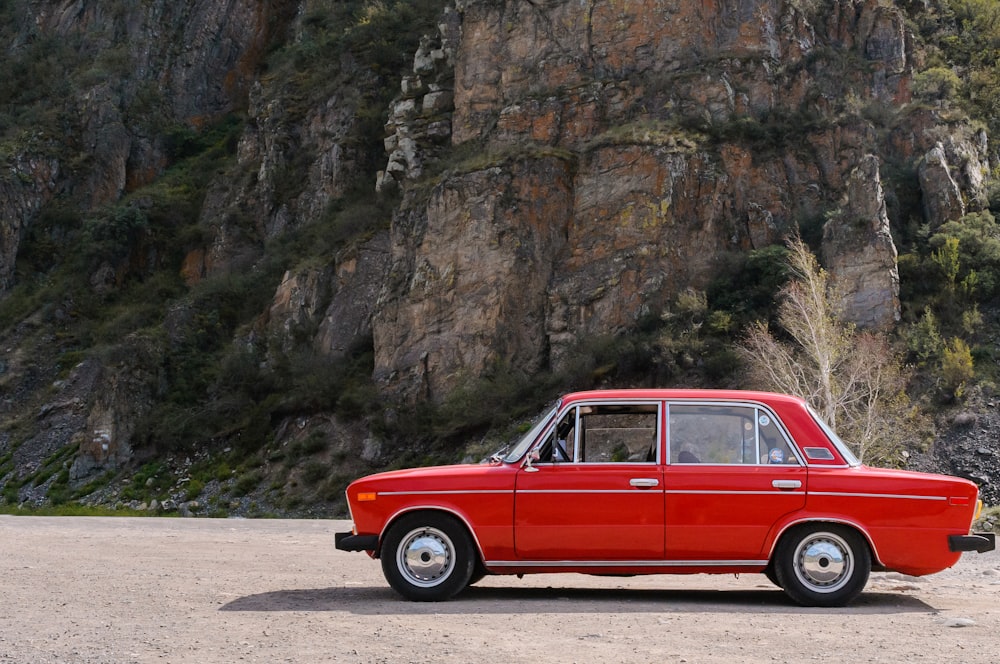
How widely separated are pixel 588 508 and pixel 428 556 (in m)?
1.52

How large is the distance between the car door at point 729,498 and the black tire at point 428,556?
1.85 meters

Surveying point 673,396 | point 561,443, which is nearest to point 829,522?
point 673,396

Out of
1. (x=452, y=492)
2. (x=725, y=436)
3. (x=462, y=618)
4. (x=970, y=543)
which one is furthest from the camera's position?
(x=725, y=436)

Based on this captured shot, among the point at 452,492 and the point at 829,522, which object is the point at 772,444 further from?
the point at 452,492

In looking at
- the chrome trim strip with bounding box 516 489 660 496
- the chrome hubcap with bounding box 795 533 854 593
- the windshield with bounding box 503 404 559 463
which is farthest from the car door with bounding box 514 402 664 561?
the chrome hubcap with bounding box 795 533 854 593

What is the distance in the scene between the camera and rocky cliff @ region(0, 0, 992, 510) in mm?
37875

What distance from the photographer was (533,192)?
129 ft

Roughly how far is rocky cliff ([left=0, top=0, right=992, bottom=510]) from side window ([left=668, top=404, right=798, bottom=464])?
27075mm

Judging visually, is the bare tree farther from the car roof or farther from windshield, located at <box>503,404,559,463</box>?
windshield, located at <box>503,404,559,463</box>

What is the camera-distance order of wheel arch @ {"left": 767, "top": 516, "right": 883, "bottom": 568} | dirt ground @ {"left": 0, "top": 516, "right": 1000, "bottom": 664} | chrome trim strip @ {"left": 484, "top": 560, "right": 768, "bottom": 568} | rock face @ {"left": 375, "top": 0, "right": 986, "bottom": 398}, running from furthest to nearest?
1. rock face @ {"left": 375, "top": 0, "right": 986, "bottom": 398}
2. chrome trim strip @ {"left": 484, "top": 560, "right": 768, "bottom": 568}
3. wheel arch @ {"left": 767, "top": 516, "right": 883, "bottom": 568}
4. dirt ground @ {"left": 0, "top": 516, "right": 1000, "bottom": 664}

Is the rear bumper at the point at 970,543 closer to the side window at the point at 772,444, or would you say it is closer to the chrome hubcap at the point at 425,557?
the side window at the point at 772,444

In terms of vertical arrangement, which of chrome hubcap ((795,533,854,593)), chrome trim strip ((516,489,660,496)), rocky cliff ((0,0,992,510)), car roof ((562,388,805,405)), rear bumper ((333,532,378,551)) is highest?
rocky cliff ((0,0,992,510))

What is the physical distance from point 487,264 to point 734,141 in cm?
1078

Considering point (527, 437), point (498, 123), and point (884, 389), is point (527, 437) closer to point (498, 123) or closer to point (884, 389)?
point (884, 389)
